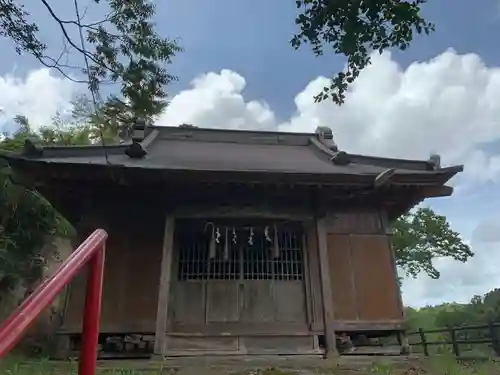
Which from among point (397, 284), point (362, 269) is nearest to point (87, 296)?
point (362, 269)

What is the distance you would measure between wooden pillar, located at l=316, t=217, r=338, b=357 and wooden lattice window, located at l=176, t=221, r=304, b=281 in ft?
1.46

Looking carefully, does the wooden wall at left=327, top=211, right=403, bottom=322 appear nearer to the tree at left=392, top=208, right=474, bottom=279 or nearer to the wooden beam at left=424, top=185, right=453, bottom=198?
the wooden beam at left=424, top=185, right=453, bottom=198

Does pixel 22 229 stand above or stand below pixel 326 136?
below

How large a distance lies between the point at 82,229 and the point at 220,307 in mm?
2643

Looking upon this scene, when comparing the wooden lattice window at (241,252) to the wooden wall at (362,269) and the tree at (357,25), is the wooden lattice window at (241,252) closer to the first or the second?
the wooden wall at (362,269)

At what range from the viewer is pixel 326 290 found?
714cm

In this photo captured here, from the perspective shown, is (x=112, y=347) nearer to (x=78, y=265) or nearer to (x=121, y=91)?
(x=121, y=91)

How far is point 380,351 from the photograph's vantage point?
7383 millimetres

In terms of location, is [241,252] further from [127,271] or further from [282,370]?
[282,370]

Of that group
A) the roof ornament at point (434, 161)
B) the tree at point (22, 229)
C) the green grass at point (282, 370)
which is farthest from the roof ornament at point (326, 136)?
the tree at point (22, 229)

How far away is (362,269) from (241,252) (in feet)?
7.04

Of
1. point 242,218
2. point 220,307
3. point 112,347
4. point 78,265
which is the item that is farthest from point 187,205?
point 78,265

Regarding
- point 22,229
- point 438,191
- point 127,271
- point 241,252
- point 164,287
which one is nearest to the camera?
point 164,287

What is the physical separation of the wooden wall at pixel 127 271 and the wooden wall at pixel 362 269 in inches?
120
